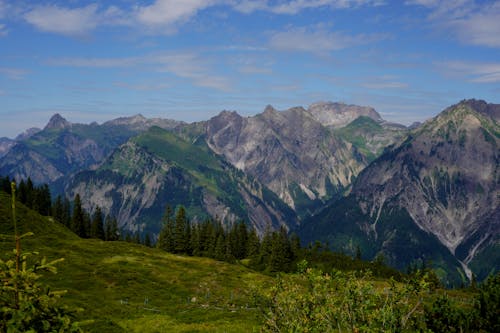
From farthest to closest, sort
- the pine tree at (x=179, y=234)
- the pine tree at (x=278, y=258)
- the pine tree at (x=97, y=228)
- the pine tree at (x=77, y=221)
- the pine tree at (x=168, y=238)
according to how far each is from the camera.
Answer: the pine tree at (x=97, y=228)
the pine tree at (x=77, y=221)
the pine tree at (x=278, y=258)
the pine tree at (x=168, y=238)
the pine tree at (x=179, y=234)

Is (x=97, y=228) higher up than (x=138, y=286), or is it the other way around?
(x=138, y=286)

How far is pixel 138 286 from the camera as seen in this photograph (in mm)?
87500

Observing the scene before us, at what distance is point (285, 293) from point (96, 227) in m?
183

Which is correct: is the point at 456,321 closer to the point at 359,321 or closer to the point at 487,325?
the point at 487,325

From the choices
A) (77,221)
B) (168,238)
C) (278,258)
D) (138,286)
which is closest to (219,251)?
(168,238)

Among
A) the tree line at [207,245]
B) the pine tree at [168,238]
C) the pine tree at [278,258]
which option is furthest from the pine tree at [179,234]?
the pine tree at [278,258]

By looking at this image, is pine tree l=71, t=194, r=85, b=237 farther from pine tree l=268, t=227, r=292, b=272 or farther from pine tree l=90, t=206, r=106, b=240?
pine tree l=268, t=227, r=292, b=272

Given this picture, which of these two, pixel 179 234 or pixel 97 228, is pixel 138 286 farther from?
pixel 97 228

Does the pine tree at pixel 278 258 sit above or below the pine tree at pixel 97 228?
below

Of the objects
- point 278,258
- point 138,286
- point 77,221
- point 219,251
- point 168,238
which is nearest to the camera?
point 138,286

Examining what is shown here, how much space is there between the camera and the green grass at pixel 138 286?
5550 centimetres

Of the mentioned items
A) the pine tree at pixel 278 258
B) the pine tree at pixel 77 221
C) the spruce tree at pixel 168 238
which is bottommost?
the pine tree at pixel 278 258

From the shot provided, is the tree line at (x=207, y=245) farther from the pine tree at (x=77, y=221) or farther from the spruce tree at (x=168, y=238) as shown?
the pine tree at (x=77, y=221)

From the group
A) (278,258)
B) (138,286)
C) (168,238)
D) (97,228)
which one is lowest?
(278,258)
